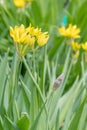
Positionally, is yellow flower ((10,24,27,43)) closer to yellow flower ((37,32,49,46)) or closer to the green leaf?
yellow flower ((37,32,49,46))

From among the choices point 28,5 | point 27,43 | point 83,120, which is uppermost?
point 28,5

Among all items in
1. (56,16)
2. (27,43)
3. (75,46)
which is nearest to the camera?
(27,43)

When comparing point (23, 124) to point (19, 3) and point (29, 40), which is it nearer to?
point (29, 40)

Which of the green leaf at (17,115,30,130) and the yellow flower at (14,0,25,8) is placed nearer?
the green leaf at (17,115,30,130)

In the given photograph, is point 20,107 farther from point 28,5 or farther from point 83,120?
point 28,5

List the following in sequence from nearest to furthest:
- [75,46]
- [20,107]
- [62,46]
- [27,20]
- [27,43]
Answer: [27,43], [20,107], [75,46], [62,46], [27,20]

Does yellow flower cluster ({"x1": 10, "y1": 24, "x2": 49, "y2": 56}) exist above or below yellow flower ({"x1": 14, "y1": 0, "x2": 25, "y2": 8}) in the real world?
below

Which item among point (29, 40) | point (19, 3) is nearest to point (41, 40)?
point (29, 40)

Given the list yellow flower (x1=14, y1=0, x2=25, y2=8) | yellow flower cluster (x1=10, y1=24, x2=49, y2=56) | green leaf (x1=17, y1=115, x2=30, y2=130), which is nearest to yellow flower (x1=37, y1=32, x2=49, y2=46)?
yellow flower cluster (x1=10, y1=24, x2=49, y2=56)

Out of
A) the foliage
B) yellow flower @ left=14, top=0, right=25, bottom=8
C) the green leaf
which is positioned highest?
yellow flower @ left=14, top=0, right=25, bottom=8

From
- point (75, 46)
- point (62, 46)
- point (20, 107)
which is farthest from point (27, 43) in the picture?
point (62, 46)

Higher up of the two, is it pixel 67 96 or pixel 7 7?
pixel 7 7
